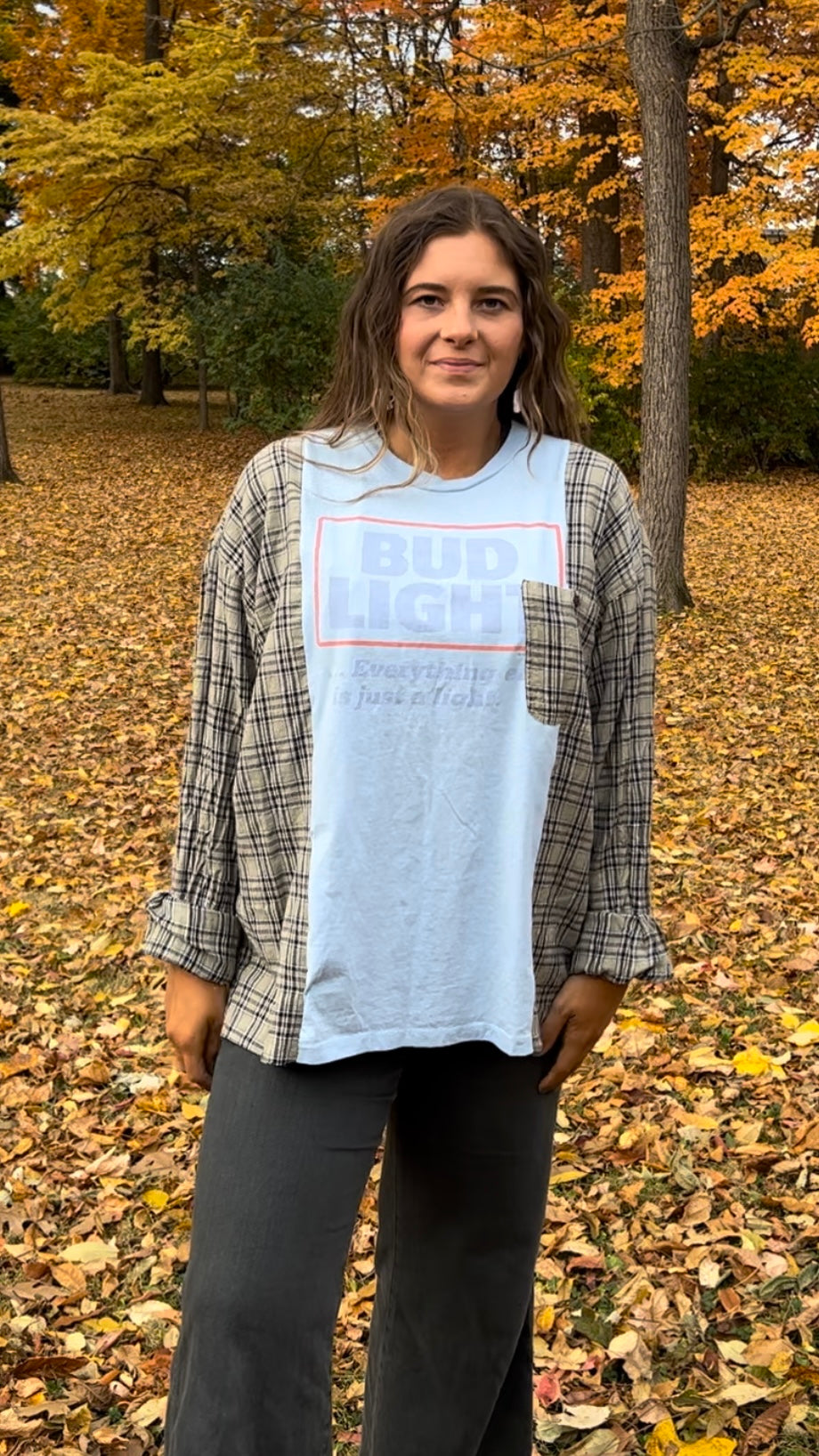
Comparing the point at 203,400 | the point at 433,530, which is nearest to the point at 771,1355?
the point at 433,530

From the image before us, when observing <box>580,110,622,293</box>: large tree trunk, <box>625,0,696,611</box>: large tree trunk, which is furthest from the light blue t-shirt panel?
<box>580,110,622,293</box>: large tree trunk

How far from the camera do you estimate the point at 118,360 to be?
2750cm

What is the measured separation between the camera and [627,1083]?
3.82m

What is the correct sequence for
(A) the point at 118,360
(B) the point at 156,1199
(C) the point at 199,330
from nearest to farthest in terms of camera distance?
(B) the point at 156,1199 < (C) the point at 199,330 < (A) the point at 118,360

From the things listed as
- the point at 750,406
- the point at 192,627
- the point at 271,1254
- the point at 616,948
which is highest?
the point at 750,406

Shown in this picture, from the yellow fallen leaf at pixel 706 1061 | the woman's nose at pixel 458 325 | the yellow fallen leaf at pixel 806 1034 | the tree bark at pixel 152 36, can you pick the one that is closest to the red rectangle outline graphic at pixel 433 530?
the woman's nose at pixel 458 325

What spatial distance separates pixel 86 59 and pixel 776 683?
12971mm

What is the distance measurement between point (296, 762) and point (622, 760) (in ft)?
1.51

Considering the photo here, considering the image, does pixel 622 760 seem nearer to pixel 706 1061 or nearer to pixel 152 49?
pixel 706 1061

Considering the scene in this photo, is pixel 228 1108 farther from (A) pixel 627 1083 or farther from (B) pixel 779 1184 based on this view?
(A) pixel 627 1083

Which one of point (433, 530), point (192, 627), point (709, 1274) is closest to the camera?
point (433, 530)

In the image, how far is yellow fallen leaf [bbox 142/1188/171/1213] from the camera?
3.38 meters

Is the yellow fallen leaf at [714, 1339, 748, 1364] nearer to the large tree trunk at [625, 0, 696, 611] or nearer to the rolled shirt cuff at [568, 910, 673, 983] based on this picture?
the rolled shirt cuff at [568, 910, 673, 983]

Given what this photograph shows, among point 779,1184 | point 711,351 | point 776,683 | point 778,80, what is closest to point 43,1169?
point 779,1184
